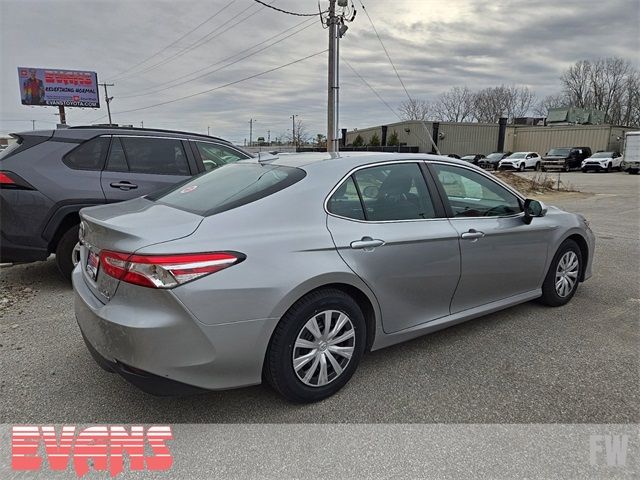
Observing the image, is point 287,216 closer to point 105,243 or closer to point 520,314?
point 105,243

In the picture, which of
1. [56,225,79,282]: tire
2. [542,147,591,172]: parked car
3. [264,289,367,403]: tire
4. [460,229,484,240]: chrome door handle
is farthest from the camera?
[542,147,591,172]: parked car

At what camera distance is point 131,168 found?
4930 millimetres

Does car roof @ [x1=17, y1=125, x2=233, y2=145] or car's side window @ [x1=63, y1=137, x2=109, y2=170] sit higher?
car roof @ [x1=17, y1=125, x2=233, y2=145]

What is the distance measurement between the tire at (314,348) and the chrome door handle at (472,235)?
3.52ft

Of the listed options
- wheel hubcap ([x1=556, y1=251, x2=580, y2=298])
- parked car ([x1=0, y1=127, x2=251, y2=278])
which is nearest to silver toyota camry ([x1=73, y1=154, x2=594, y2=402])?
wheel hubcap ([x1=556, y1=251, x2=580, y2=298])

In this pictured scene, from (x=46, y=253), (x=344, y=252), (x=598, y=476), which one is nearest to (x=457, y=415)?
(x=598, y=476)

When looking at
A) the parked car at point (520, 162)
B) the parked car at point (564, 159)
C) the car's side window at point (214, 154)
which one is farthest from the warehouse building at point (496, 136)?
the car's side window at point (214, 154)

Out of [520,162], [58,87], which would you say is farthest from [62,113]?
[520,162]

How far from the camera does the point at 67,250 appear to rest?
4.53 metres

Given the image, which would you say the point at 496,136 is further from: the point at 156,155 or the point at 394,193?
the point at 394,193

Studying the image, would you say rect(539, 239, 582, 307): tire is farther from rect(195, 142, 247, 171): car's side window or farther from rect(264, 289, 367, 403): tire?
rect(195, 142, 247, 171): car's side window

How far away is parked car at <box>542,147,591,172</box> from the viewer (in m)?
33.5

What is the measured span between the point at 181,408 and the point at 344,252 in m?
1.37

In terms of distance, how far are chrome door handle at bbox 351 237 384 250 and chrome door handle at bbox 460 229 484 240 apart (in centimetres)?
82
